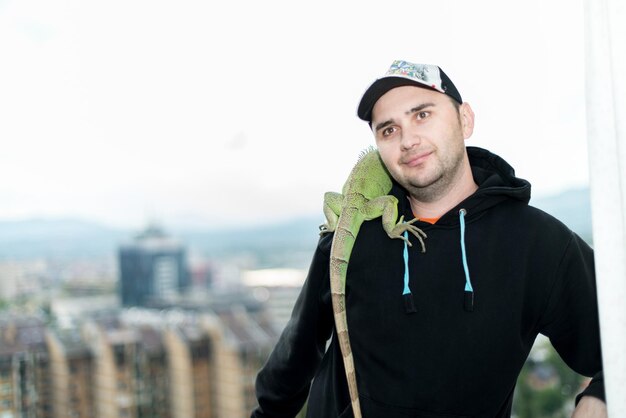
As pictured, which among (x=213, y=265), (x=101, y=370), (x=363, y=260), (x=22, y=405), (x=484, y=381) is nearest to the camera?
(x=484, y=381)

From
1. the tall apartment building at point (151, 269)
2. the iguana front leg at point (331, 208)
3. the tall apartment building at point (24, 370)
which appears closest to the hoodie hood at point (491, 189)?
the iguana front leg at point (331, 208)

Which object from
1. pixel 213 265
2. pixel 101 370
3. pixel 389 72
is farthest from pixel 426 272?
pixel 213 265

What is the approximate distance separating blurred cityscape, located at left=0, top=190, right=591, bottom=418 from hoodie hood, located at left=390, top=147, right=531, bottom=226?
35cm

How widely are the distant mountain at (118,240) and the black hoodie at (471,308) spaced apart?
7695 millimetres

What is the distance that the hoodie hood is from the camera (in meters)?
0.85

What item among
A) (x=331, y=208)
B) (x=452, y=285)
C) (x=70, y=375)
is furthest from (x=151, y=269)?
(x=452, y=285)

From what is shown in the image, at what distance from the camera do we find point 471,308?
0.80 m

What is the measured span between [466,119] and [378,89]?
0.15 meters

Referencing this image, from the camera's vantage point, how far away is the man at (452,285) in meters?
0.81

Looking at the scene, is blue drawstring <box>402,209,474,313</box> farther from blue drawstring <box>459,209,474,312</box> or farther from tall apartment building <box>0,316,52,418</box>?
tall apartment building <box>0,316,52,418</box>

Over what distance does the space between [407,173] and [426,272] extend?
15cm

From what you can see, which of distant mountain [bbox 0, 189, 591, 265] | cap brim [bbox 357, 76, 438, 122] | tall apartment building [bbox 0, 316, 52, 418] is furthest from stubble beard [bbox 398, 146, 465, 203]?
distant mountain [bbox 0, 189, 591, 265]

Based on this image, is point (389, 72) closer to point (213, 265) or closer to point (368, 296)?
point (368, 296)

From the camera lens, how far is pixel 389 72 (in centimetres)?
87
